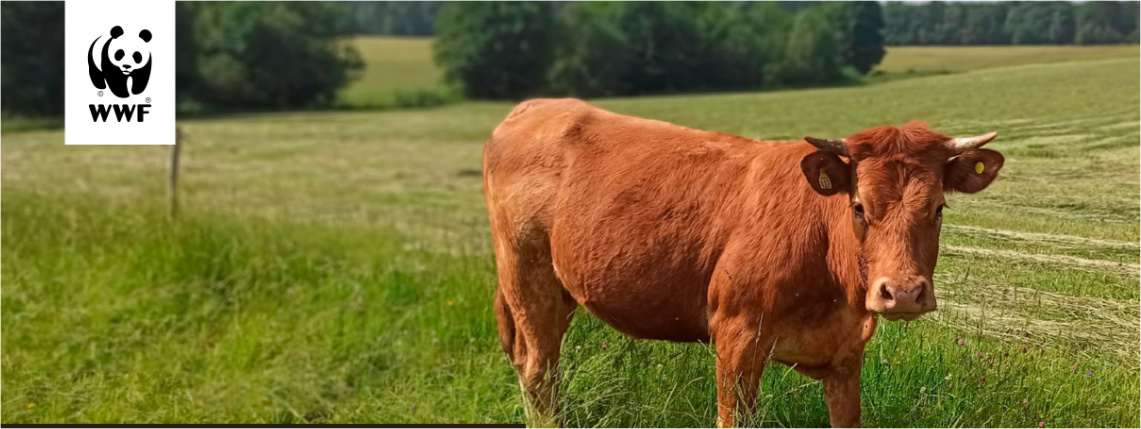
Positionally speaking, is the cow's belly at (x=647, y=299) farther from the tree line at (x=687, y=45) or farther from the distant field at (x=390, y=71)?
the distant field at (x=390, y=71)

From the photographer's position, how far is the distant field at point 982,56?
611 centimetres

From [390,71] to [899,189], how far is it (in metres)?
32.0

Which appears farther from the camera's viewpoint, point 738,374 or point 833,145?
point 738,374

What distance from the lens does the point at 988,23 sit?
6.41m

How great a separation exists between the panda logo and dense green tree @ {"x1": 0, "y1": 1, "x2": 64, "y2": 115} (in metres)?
16.4

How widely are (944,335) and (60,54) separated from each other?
22589mm

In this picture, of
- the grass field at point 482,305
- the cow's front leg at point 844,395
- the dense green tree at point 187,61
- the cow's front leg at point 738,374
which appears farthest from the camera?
the dense green tree at point 187,61

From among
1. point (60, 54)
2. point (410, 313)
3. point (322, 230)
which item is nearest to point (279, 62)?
point (60, 54)

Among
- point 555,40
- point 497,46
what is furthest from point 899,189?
point 497,46

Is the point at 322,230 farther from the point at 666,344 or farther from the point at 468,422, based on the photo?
the point at 666,344

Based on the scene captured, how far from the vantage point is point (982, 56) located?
20.5 ft

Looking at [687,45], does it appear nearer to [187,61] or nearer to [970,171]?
[970,171]

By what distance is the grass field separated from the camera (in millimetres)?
4852

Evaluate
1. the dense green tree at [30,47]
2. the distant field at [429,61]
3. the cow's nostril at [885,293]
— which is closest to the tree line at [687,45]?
the distant field at [429,61]
